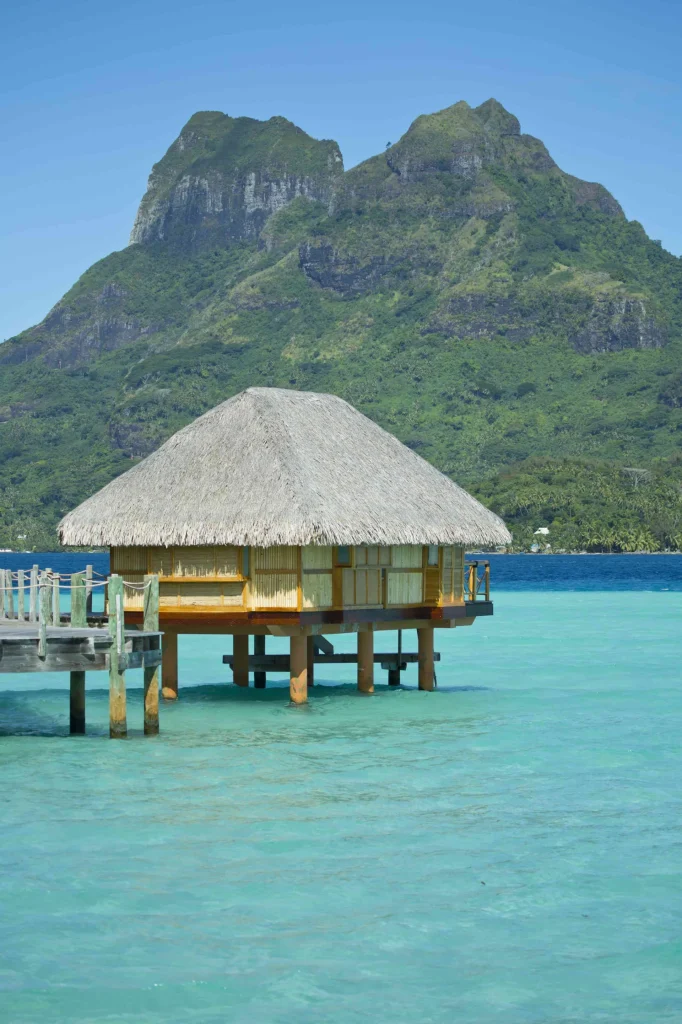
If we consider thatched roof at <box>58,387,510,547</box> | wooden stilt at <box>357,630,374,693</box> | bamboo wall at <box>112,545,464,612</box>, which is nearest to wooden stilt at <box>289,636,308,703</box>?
bamboo wall at <box>112,545,464,612</box>

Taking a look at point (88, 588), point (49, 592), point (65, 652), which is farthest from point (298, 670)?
point (65, 652)

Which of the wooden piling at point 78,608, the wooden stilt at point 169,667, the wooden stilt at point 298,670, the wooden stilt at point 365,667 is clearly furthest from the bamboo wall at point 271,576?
the wooden stilt at point 365,667

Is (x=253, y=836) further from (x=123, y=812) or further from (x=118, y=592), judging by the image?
(x=118, y=592)

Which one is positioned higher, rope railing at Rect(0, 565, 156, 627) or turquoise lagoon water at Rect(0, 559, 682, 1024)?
rope railing at Rect(0, 565, 156, 627)

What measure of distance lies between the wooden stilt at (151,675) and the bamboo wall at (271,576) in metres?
1.80

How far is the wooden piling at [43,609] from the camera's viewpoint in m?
18.3

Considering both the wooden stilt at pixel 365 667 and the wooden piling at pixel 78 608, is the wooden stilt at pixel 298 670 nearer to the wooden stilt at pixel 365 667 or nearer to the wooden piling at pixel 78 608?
the wooden stilt at pixel 365 667

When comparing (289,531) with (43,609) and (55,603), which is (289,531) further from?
(43,609)

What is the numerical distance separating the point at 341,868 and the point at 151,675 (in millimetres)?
7091

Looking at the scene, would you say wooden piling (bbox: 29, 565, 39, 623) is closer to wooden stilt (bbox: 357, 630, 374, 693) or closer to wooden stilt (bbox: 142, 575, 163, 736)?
wooden stilt (bbox: 142, 575, 163, 736)

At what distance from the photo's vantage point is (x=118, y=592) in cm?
1900

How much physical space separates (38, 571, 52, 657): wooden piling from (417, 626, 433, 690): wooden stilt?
727 cm

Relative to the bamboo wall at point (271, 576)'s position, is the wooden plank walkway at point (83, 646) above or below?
below

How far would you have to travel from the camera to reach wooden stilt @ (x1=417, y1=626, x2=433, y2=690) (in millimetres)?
26047
